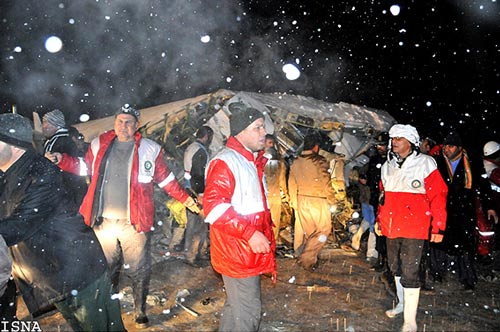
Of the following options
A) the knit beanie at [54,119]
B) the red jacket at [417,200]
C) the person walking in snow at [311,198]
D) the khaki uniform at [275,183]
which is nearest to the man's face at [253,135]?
the red jacket at [417,200]

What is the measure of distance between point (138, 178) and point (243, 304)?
195 centimetres

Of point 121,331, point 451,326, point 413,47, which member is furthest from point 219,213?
point 413,47

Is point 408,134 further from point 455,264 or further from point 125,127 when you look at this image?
Answer: point 455,264

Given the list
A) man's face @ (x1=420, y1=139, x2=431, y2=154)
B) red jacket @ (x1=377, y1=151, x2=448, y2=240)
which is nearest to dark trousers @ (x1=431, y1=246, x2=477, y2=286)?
man's face @ (x1=420, y1=139, x2=431, y2=154)

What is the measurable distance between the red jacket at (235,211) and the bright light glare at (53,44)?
39.9 ft

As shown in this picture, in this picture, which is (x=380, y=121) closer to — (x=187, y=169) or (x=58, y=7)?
(x=187, y=169)

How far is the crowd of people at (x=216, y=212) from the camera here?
9.21 feet

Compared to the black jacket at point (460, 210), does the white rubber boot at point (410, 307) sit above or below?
below

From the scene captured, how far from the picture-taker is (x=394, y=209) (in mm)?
4305

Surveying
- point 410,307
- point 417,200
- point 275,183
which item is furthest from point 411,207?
point 275,183

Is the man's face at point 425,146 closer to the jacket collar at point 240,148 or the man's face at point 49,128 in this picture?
the jacket collar at point 240,148

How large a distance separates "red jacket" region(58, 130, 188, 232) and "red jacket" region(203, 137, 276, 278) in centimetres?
139

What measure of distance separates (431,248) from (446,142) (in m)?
1.74

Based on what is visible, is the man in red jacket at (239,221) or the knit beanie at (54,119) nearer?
the man in red jacket at (239,221)
